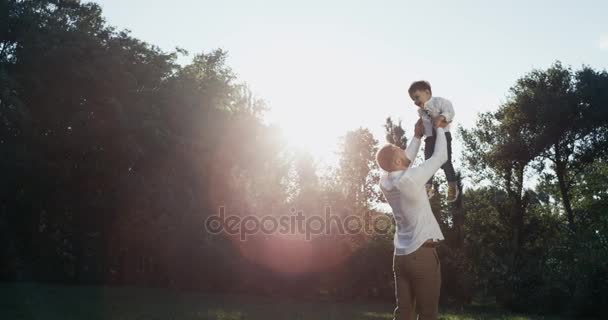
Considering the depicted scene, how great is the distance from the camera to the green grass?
17.2 metres

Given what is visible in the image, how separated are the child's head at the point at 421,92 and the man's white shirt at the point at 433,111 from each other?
49 millimetres

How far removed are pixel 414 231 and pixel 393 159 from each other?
2.17 feet

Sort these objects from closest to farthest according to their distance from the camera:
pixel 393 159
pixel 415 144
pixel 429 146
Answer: pixel 393 159 → pixel 415 144 → pixel 429 146

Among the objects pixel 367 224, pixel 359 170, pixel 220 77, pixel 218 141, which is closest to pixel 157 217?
pixel 218 141

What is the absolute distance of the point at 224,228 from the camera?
2925 cm

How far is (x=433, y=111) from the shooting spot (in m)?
5.44

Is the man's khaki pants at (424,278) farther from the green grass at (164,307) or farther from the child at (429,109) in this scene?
the green grass at (164,307)

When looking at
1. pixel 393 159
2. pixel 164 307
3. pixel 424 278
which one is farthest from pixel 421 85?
pixel 164 307

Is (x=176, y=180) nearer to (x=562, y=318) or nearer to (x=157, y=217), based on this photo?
(x=157, y=217)

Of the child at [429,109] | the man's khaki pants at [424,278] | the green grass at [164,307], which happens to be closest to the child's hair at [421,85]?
the child at [429,109]

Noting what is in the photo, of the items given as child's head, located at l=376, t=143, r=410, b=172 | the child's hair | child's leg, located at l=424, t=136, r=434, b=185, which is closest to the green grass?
child's leg, located at l=424, t=136, r=434, b=185

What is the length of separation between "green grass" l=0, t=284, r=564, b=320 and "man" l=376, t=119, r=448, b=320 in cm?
1314

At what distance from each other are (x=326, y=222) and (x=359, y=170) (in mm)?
42056

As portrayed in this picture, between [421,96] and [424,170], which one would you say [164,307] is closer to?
[421,96]
